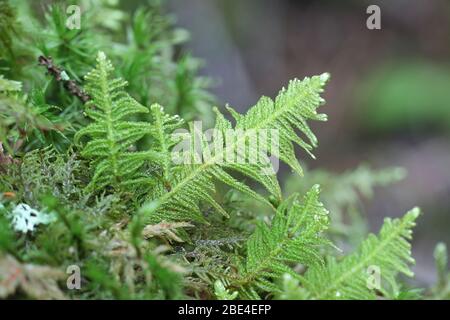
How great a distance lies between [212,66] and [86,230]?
2.76 metres

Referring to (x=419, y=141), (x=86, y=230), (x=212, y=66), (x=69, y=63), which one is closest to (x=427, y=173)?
(x=419, y=141)

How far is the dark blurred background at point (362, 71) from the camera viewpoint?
349 centimetres

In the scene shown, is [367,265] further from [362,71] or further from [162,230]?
[362,71]

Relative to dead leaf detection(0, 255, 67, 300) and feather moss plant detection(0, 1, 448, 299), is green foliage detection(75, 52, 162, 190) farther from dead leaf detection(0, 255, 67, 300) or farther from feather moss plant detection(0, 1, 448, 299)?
dead leaf detection(0, 255, 67, 300)

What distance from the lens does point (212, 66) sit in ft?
11.2

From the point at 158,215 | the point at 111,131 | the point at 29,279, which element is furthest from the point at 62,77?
the point at 29,279

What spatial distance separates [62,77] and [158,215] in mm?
357

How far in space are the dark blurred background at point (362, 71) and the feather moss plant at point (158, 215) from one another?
2.45 m

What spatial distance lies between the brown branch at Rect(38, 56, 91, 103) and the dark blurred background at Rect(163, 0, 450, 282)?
229 cm

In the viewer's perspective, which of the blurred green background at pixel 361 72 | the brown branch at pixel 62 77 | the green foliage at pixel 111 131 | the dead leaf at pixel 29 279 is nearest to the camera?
the dead leaf at pixel 29 279

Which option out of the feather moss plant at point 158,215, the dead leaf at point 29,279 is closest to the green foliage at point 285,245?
the feather moss plant at point 158,215

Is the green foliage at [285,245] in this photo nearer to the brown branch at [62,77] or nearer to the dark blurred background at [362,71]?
the brown branch at [62,77]

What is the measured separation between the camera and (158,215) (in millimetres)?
877
